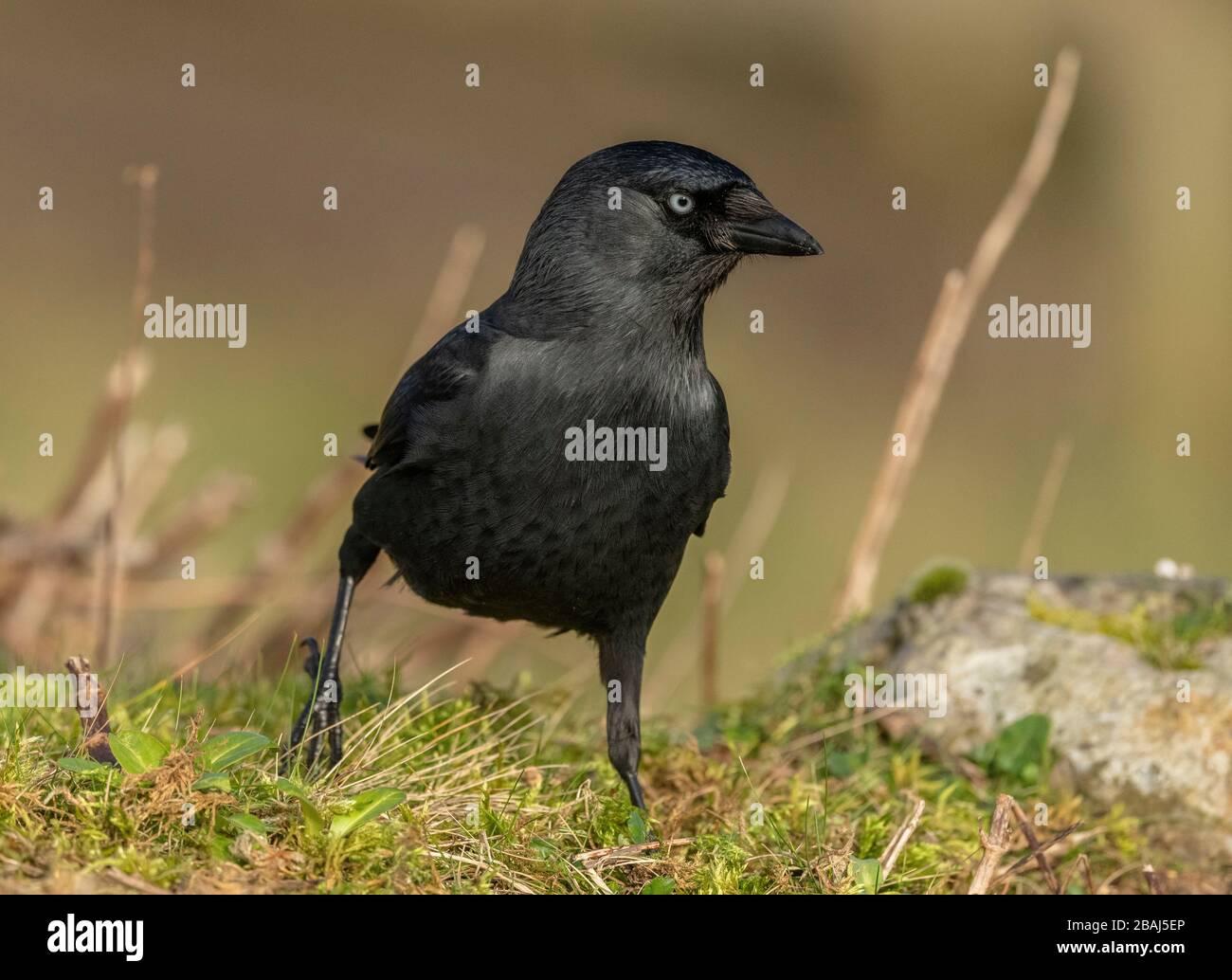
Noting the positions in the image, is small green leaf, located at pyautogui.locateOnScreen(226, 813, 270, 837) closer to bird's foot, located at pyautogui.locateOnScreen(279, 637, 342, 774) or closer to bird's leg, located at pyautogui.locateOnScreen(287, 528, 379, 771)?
bird's leg, located at pyautogui.locateOnScreen(287, 528, 379, 771)

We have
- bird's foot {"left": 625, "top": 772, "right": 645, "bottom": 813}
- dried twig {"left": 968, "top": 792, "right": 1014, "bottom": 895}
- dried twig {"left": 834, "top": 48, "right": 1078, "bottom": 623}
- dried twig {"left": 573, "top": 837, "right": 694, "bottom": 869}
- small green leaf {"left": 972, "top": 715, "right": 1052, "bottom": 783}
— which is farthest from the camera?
dried twig {"left": 834, "top": 48, "right": 1078, "bottom": 623}

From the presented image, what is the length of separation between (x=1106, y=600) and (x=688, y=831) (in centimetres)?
232

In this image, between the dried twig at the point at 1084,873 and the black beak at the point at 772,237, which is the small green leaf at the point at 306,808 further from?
the dried twig at the point at 1084,873

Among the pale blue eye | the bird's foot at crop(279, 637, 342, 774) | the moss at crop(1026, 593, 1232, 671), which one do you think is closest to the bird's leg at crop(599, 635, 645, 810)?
Result: the bird's foot at crop(279, 637, 342, 774)

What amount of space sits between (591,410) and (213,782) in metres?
1.54

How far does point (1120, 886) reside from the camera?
4.51m

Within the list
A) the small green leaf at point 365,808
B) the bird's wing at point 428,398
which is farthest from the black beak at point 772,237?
the small green leaf at point 365,808

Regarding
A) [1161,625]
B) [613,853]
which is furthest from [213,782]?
[1161,625]

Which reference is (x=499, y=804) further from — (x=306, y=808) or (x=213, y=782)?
(x=213, y=782)

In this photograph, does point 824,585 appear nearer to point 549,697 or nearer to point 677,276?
point 549,697

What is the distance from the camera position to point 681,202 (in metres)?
4.12

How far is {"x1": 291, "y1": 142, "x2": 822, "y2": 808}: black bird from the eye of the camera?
4059 millimetres

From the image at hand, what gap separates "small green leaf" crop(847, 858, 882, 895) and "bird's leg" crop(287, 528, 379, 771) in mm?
1462

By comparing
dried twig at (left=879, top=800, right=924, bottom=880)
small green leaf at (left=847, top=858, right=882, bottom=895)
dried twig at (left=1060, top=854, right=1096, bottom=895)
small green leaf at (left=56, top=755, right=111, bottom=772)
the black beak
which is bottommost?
dried twig at (left=1060, top=854, right=1096, bottom=895)
